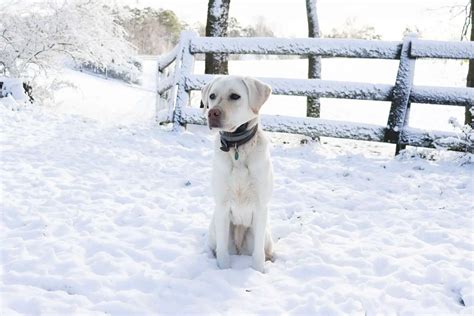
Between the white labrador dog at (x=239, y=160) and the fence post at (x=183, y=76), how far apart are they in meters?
4.30

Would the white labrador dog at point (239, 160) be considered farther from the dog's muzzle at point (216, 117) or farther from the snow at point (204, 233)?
the snow at point (204, 233)

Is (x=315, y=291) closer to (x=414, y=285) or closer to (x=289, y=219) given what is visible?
(x=414, y=285)

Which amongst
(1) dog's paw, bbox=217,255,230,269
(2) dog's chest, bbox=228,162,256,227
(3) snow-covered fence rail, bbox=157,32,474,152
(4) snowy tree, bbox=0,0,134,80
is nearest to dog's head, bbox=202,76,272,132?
(2) dog's chest, bbox=228,162,256,227

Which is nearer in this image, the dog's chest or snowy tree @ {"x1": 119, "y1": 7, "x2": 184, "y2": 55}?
the dog's chest

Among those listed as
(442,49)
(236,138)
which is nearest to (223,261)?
(236,138)

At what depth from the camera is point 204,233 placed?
3635 millimetres

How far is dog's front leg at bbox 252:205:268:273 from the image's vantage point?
2.99 metres

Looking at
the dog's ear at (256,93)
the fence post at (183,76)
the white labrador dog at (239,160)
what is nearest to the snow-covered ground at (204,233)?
the white labrador dog at (239,160)

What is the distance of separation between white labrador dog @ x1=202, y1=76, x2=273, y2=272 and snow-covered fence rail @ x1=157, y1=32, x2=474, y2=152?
146 inches

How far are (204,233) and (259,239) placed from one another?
74 centimetres

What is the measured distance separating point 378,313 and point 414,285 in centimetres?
43

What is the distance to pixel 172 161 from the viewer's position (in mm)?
5766

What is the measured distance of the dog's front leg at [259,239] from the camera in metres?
2.99

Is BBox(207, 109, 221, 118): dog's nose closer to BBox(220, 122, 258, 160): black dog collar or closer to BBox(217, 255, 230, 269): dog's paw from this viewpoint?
BBox(220, 122, 258, 160): black dog collar
